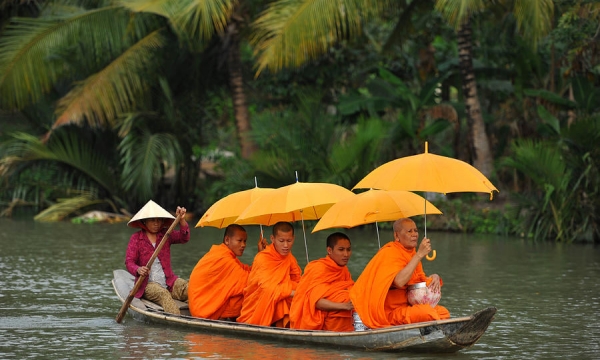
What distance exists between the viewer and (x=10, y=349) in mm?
10695

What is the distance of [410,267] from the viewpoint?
9.52 m

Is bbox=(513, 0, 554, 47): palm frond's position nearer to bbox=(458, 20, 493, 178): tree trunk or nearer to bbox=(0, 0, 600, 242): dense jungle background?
bbox=(0, 0, 600, 242): dense jungle background

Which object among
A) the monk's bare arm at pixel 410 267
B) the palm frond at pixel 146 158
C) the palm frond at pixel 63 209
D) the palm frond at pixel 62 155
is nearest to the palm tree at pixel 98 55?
the palm frond at pixel 146 158

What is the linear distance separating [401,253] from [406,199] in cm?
101

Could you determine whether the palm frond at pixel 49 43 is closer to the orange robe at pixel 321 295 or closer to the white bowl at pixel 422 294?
the orange robe at pixel 321 295

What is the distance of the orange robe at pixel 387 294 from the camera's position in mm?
9703

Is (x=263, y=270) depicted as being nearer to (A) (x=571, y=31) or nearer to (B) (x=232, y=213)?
(B) (x=232, y=213)

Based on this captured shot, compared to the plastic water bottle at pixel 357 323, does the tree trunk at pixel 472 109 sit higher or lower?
higher

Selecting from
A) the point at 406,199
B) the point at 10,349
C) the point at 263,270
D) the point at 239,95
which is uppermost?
the point at 239,95

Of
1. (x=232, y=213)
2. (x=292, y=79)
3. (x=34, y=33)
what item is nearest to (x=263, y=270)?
(x=232, y=213)

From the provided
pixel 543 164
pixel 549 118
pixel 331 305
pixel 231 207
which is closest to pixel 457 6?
pixel 543 164

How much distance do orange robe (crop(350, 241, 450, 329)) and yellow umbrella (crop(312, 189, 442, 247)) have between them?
1.37 ft

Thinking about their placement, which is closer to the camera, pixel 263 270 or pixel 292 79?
pixel 263 270

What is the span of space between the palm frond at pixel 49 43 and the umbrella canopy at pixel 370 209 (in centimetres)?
1556
